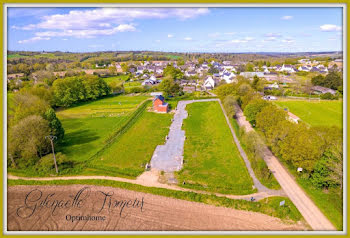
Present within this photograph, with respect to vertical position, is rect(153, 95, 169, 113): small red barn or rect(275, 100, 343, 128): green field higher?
rect(153, 95, 169, 113): small red barn

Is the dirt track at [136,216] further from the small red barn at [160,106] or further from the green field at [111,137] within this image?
the small red barn at [160,106]

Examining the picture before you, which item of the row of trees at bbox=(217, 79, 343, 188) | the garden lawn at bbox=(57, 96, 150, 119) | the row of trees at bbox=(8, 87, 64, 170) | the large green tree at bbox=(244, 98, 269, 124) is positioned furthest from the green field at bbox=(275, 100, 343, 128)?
the row of trees at bbox=(8, 87, 64, 170)

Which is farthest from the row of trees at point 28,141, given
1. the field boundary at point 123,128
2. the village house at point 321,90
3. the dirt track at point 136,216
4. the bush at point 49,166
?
the village house at point 321,90

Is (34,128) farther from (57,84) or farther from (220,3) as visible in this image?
(57,84)

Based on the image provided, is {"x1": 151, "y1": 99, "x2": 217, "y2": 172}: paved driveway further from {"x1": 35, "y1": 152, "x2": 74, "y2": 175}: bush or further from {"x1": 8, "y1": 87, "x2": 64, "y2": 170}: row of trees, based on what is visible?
{"x1": 8, "y1": 87, "x2": 64, "y2": 170}: row of trees

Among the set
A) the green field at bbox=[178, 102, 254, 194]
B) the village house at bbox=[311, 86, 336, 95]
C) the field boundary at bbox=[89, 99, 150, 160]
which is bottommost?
the green field at bbox=[178, 102, 254, 194]

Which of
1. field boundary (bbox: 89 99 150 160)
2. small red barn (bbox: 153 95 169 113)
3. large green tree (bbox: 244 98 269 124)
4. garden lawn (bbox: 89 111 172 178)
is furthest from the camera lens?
small red barn (bbox: 153 95 169 113)

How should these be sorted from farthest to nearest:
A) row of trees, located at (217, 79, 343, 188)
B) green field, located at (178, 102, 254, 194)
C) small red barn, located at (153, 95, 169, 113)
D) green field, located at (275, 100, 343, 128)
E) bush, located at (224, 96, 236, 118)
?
small red barn, located at (153, 95, 169, 113) < bush, located at (224, 96, 236, 118) < green field, located at (275, 100, 343, 128) < green field, located at (178, 102, 254, 194) < row of trees, located at (217, 79, 343, 188)
